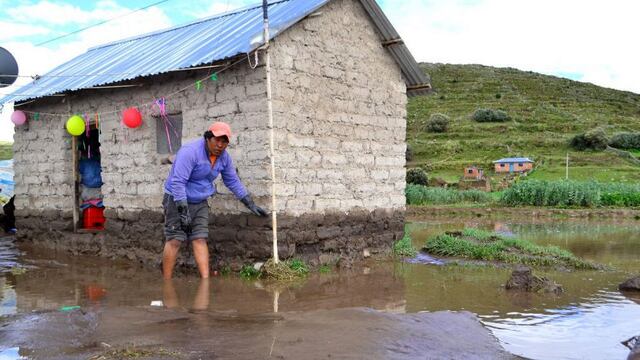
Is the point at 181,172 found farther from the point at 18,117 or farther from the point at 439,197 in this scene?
the point at 439,197

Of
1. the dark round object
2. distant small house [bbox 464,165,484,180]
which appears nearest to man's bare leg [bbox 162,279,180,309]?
the dark round object

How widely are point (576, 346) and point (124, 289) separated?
4.72 metres

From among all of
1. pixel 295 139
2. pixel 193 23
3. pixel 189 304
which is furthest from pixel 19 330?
pixel 193 23

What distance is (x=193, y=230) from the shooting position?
265 inches

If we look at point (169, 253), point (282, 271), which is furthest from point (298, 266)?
point (169, 253)

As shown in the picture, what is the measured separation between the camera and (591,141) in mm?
33312

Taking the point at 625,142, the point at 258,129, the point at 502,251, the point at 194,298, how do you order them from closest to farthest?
the point at 194,298
the point at 258,129
the point at 502,251
the point at 625,142

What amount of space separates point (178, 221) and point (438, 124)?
117 feet

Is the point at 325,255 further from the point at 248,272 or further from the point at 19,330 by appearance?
the point at 19,330

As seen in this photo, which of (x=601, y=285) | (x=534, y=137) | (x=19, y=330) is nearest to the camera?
(x=19, y=330)

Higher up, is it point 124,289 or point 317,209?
point 317,209

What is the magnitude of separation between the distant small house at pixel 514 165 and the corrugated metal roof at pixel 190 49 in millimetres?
22186

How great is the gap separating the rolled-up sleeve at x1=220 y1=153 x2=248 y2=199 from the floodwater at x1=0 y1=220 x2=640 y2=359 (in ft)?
3.51

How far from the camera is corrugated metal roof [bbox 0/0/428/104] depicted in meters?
7.48
